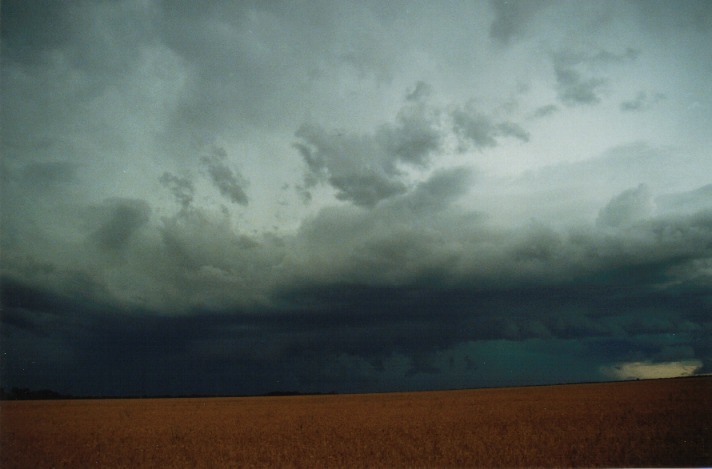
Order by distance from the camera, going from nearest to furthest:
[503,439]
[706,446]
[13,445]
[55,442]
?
[706,446], [503,439], [13,445], [55,442]

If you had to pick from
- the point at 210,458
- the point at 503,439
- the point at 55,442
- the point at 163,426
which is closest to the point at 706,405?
the point at 503,439

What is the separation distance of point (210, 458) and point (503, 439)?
10.2 metres

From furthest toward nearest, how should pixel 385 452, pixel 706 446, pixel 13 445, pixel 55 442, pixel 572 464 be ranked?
pixel 55 442 → pixel 13 445 → pixel 385 452 → pixel 706 446 → pixel 572 464

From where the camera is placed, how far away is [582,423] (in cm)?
2112

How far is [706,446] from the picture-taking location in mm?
14930

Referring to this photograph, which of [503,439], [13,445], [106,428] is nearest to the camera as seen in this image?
[503,439]

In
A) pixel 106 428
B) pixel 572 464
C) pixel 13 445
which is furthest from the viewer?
pixel 106 428

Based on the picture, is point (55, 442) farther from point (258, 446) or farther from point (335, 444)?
point (335, 444)

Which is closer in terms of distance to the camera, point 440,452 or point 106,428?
point 440,452

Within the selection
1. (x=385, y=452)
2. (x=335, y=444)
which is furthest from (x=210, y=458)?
(x=385, y=452)

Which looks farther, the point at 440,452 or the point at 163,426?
the point at 163,426

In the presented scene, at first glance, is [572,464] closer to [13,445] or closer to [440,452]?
[440,452]

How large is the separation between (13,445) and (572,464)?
1991 centimetres

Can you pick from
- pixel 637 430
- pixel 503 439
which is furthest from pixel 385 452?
pixel 637 430
